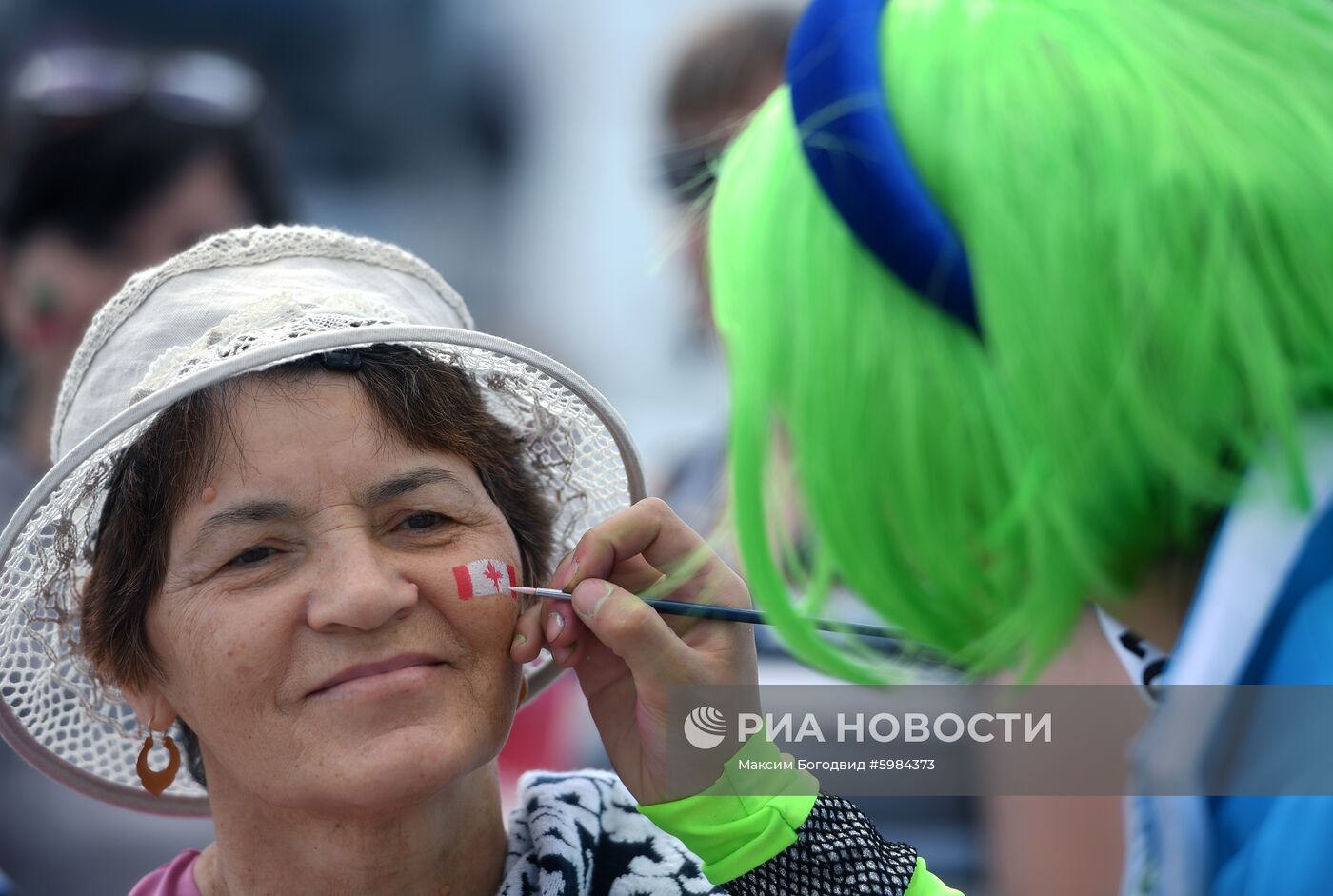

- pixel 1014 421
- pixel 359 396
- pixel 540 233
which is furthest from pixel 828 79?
pixel 540 233

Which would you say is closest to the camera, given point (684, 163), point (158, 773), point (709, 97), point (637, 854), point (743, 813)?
point (743, 813)

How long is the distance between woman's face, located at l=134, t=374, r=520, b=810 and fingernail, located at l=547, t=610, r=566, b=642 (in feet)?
0.16

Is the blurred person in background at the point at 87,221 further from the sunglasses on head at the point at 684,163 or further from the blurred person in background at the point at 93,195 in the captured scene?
the sunglasses on head at the point at 684,163

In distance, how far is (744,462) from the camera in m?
1.32

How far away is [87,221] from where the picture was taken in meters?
3.10

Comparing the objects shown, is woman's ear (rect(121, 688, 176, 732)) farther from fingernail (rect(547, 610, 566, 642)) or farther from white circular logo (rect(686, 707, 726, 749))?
white circular logo (rect(686, 707, 726, 749))

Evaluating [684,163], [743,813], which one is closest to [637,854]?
[743,813]

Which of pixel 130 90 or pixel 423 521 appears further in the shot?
pixel 130 90

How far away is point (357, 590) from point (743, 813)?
54cm

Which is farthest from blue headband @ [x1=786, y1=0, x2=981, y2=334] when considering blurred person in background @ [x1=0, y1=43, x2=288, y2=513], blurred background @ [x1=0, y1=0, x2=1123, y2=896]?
blurred person in background @ [x1=0, y1=43, x2=288, y2=513]

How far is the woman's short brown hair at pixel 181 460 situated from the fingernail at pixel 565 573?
0.15 m

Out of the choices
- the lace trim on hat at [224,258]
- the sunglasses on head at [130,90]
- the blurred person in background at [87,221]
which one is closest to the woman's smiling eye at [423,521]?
the lace trim on hat at [224,258]

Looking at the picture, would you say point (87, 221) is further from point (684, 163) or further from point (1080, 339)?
point (1080, 339)

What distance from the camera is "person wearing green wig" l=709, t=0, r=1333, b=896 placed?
1.13m
